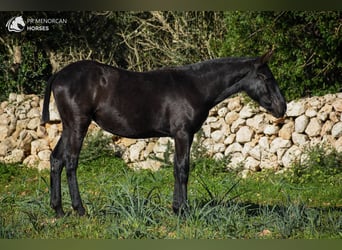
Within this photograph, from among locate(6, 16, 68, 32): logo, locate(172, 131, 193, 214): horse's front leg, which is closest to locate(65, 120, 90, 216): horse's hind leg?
locate(172, 131, 193, 214): horse's front leg

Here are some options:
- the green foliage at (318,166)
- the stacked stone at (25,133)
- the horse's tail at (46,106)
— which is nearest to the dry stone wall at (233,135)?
the stacked stone at (25,133)

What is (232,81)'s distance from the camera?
5.96 meters

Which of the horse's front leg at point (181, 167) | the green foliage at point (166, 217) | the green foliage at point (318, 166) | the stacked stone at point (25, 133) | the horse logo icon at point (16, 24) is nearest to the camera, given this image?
the green foliage at point (166, 217)

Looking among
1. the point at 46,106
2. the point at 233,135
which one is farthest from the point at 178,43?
the point at 46,106

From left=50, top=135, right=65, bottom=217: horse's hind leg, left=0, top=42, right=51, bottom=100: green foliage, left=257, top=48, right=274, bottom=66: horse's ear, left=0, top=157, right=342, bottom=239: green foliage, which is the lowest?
left=0, top=157, right=342, bottom=239: green foliage

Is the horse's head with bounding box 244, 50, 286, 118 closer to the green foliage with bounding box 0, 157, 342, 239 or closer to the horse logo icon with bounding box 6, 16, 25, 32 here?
the green foliage with bounding box 0, 157, 342, 239

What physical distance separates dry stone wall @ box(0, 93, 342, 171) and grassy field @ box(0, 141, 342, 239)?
14.5 inches

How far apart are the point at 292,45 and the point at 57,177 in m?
3.61

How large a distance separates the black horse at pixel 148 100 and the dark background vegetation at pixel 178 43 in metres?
1.47

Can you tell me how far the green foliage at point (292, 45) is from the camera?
7324 mm

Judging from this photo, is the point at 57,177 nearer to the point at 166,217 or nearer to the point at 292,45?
the point at 166,217

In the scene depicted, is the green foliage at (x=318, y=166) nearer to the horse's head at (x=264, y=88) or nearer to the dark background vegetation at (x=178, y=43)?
the dark background vegetation at (x=178, y=43)

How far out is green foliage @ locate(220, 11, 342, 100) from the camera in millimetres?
7324

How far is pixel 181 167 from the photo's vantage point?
5.86 metres
